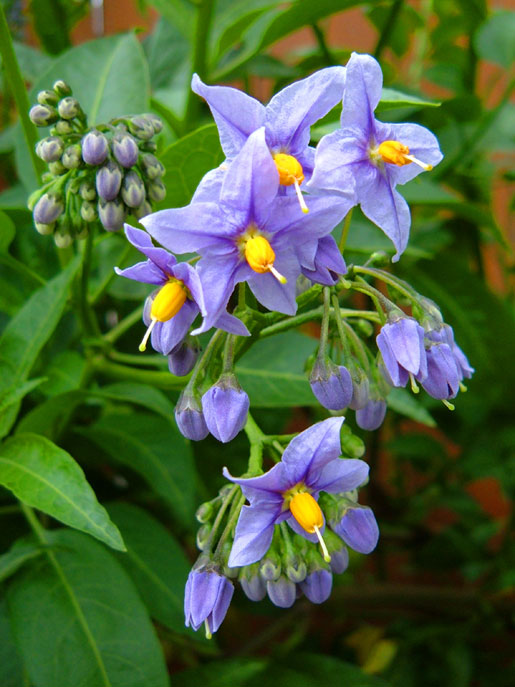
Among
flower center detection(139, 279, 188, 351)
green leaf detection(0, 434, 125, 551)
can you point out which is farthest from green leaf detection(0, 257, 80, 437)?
flower center detection(139, 279, 188, 351)

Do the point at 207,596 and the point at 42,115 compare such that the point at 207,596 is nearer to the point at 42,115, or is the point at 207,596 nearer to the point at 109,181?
the point at 109,181

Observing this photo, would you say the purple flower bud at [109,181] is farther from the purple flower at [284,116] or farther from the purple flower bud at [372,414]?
the purple flower bud at [372,414]

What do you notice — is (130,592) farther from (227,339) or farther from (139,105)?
(139,105)

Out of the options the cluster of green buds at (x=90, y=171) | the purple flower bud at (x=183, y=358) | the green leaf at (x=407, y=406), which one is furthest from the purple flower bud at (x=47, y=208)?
the green leaf at (x=407, y=406)

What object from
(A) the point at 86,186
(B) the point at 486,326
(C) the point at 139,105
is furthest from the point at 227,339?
(B) the point at 486,326

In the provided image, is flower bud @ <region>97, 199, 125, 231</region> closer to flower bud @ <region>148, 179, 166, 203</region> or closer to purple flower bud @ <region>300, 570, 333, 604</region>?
flower bud @ <region>148, 179, 166, 203</region>
